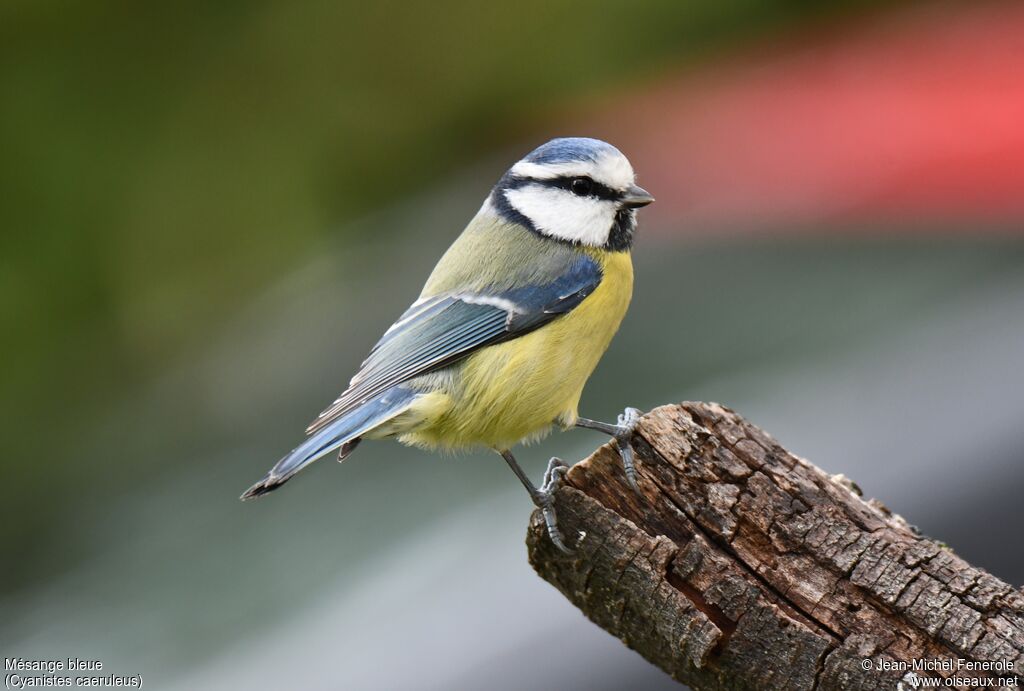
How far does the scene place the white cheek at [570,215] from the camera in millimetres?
2137

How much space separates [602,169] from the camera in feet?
6.80

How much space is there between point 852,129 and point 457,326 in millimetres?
2516

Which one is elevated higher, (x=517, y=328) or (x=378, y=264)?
(x=378, y=264)

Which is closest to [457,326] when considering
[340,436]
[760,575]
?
[340,436]

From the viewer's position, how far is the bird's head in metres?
2.08

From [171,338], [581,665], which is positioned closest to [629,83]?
[171,338]

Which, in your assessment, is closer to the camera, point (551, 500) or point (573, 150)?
point (551, 500)

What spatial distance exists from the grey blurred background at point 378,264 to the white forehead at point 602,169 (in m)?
1.04

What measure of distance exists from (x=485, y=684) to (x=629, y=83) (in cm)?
256

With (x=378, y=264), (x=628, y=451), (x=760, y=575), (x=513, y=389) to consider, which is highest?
(x=378, y=264)

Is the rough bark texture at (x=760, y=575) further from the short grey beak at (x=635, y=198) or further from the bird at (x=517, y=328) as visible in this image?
the short grey beak at (x=635, y=198)

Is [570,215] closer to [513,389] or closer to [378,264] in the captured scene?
[513,389]

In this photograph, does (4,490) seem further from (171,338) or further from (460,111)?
(460,111)

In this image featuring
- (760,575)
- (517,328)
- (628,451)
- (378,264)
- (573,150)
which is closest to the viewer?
(760,575)
